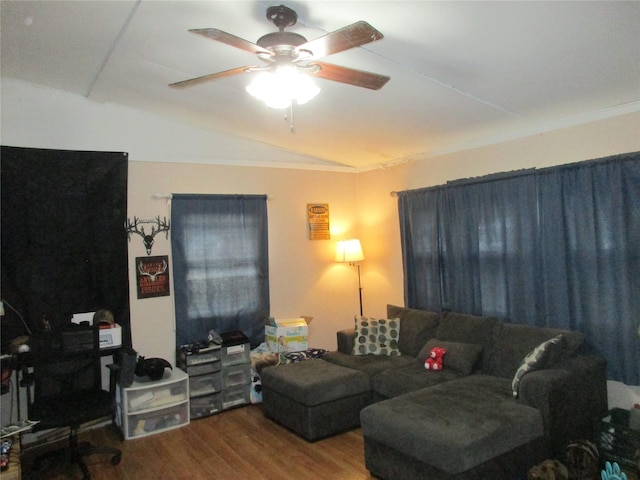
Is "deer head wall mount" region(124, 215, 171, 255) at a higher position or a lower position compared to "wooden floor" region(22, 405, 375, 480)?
higher

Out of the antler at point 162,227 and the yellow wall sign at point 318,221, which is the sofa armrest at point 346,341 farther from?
the antler at point 162,227

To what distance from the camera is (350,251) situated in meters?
4.93

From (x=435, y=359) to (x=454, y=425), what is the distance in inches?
46.5

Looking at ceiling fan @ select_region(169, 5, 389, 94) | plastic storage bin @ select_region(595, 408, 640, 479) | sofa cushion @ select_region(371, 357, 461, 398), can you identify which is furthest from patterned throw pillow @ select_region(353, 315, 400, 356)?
ceiling fan @ select_region(169, 5, 389, 94)

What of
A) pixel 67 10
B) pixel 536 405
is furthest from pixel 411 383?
pixel 67 10

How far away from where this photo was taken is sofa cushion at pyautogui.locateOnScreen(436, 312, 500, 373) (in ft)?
11.9

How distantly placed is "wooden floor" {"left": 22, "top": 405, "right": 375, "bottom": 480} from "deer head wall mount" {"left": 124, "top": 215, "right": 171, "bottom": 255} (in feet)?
5.26

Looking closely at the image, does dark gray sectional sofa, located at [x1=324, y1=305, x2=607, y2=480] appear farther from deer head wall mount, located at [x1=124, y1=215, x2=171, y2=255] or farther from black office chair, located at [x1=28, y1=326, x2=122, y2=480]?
deer head wall mount, located at [x1=124, y1=215, x2=171, y2=255]

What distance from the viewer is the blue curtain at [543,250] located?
121 inches

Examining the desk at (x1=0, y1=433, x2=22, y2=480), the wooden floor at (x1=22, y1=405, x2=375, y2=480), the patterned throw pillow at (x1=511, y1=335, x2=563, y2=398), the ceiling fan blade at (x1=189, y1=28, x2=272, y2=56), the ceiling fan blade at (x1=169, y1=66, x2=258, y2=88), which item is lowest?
the wooden floor at (x1=22, y1=405, x2=375, y2=480)

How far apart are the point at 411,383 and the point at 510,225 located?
1541mm

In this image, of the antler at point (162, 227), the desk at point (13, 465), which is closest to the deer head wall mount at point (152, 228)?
the antler at point (162, 227)

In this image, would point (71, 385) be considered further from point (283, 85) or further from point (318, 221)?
point (318, 221)

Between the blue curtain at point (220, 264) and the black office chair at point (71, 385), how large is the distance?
953 millimetres
